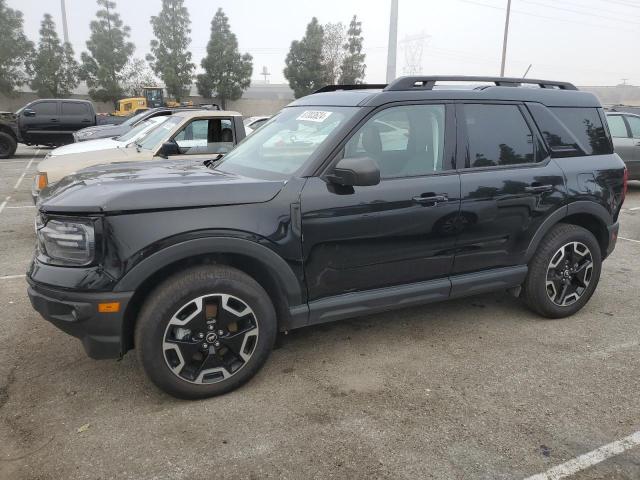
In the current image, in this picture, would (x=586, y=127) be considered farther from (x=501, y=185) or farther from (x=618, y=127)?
(x=618, y=127)

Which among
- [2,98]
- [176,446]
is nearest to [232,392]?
[176,446]

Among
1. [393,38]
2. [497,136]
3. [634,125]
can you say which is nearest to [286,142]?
[497,136]

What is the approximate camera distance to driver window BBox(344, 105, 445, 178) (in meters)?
3.33

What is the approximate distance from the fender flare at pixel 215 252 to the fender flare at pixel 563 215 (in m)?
1.98

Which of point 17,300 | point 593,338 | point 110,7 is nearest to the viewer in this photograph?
point 593,338

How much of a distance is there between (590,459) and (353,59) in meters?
49.6

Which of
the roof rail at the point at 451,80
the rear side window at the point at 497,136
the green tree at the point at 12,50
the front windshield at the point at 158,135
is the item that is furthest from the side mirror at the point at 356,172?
the green tree at the point at 12,50

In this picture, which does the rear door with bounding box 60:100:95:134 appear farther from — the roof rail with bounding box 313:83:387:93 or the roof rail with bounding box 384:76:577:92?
the roof rail with bounding box 384:76:577:92

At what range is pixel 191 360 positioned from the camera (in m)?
2.94

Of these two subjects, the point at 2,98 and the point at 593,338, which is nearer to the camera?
the point at 593,338

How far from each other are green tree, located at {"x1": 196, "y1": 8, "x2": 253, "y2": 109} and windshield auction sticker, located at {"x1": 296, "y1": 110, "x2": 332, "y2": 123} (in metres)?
44.5

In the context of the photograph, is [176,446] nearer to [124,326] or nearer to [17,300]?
[124,326]

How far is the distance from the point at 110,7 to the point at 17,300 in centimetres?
4731

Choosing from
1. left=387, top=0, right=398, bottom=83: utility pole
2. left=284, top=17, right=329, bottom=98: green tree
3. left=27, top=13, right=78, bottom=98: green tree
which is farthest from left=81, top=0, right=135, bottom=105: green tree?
left=387, top=0, right=398, bottom=83: utility pole
